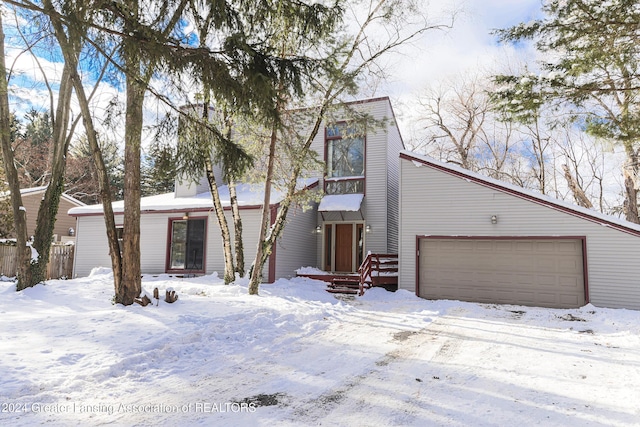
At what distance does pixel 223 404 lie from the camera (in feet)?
11.4

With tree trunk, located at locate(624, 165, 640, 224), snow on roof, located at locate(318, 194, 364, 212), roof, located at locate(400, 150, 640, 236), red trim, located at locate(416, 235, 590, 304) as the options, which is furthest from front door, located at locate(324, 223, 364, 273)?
tree trunk, located at locate(624, 165, 640, 224)

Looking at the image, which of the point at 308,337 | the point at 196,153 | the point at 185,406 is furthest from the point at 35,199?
the point at 185,406

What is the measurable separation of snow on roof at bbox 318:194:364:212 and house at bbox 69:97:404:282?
4 cm

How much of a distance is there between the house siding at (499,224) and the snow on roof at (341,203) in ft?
7.57

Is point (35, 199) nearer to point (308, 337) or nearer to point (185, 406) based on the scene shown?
point (308, 337)

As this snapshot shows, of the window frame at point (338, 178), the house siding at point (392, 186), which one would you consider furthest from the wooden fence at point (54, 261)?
the house siding at point (392, 186)

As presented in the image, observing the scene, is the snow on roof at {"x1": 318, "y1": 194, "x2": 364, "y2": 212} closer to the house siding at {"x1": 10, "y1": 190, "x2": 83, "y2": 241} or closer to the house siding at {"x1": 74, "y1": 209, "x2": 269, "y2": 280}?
the house siding at {"x1": 74, "y1": 209, "x2": 269, "y2": 280}

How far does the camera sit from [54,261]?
15.2m

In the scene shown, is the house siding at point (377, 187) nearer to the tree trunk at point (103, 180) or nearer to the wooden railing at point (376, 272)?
the wooden railing at point (376, 272)

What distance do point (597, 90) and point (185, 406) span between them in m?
8.83

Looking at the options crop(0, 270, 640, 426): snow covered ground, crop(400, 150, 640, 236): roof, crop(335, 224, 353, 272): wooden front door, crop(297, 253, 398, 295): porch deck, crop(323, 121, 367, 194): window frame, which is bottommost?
crop(0, 270, 640, 426): snow covered ground

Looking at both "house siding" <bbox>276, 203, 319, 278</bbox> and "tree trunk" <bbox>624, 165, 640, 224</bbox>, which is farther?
"tree trunk" <bbox>624, 165, 640, 224</bbox>

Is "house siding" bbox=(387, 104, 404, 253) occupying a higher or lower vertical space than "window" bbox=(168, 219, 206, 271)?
higher

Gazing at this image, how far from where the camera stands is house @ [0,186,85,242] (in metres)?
20.6
